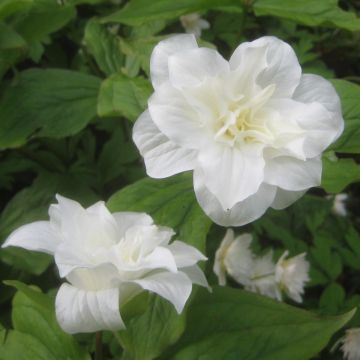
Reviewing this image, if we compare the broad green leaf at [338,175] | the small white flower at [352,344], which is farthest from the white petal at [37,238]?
the small white flower at [352,344]

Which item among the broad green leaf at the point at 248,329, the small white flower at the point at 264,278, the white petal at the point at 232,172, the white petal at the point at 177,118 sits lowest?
the small white flower at the point at 264,278

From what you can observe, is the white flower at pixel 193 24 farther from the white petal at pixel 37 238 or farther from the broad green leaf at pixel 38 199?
the white petal at pixel 37 238

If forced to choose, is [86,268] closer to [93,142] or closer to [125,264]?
[125,264]

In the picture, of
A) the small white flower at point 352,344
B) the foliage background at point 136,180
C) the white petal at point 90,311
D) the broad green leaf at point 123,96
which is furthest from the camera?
the small white flower at point 352,344

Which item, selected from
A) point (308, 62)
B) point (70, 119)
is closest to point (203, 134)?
point (70, 119)

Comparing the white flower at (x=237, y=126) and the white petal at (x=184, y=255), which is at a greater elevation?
the white flower at (x=237, y=126)

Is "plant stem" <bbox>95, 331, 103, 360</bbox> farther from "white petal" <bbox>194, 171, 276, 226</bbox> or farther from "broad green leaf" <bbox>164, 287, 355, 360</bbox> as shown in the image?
"white petal" <bbox>194, 171, 276, 226</bbox>
